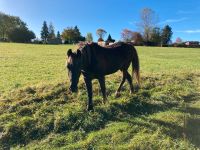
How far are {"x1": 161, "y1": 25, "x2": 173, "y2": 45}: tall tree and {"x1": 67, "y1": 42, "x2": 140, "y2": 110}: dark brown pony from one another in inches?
2804

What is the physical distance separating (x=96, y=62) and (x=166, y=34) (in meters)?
78.2

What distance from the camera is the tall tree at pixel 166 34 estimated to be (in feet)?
255

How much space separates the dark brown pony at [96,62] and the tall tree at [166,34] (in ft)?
234

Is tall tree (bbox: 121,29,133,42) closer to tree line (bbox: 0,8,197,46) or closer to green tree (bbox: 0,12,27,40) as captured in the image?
tree line (bbox: 0,8,197,46)

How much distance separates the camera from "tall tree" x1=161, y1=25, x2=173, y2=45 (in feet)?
255

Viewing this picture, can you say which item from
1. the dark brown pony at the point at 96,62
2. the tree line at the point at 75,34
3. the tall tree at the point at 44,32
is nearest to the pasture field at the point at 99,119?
the dark brown pony at the point at 96,62

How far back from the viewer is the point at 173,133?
17.2 feet

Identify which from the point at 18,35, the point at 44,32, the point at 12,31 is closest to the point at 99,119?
the point at 18,35

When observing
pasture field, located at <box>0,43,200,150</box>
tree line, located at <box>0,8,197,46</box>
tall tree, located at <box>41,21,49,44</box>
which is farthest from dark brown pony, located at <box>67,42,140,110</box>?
tall tree, located at <box>41,21,49,44</box>

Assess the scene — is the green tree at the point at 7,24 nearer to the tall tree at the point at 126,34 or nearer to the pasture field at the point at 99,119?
the tall tree at the point at 126,34

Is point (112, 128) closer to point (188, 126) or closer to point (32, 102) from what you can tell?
point (188, 126)

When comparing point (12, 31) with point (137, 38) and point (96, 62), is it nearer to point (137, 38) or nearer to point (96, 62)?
point (137, 38)

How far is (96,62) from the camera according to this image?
20.0 feet

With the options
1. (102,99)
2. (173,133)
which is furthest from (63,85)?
(173,133)
